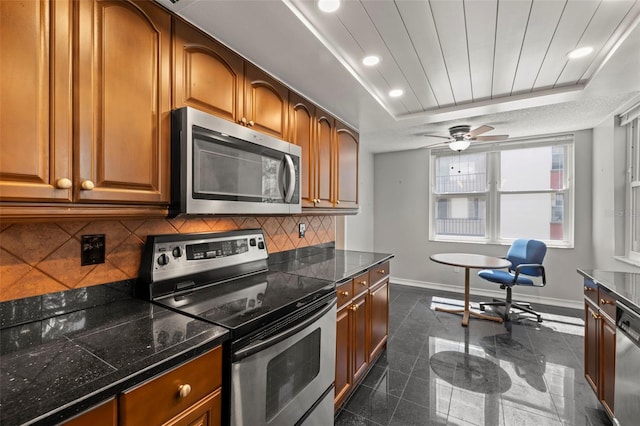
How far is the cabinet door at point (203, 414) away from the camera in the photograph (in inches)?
34.3

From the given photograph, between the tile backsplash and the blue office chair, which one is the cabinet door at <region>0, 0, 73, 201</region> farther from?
the blue office chair

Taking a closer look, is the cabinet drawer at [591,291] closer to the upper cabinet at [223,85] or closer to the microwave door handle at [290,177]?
the microwave door handle at [290,177]

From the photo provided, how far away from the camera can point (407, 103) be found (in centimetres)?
257

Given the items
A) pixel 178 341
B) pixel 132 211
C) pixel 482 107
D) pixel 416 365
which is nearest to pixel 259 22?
pixel 132 211

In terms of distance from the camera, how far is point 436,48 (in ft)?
5.58

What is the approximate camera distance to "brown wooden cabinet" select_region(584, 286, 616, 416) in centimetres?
165

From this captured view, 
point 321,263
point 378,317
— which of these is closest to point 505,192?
point 378,317

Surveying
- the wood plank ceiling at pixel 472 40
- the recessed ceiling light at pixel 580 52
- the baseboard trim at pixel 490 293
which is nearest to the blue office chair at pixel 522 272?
Answer: the baseboard trim at pixel 490 293

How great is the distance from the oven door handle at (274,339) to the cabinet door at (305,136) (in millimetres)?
901

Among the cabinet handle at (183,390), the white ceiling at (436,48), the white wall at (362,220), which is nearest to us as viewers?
the cabinet handle at (183,390)

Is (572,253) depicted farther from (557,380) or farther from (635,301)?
(635,301)

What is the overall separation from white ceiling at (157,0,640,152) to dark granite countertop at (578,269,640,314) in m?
1.38

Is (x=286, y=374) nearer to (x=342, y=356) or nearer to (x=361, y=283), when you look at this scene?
(x=342, y=356)

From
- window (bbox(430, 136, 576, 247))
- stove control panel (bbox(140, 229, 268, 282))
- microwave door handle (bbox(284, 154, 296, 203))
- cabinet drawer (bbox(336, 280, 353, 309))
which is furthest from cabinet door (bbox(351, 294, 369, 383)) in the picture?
window (bbox(430, 136, 576, 247))
